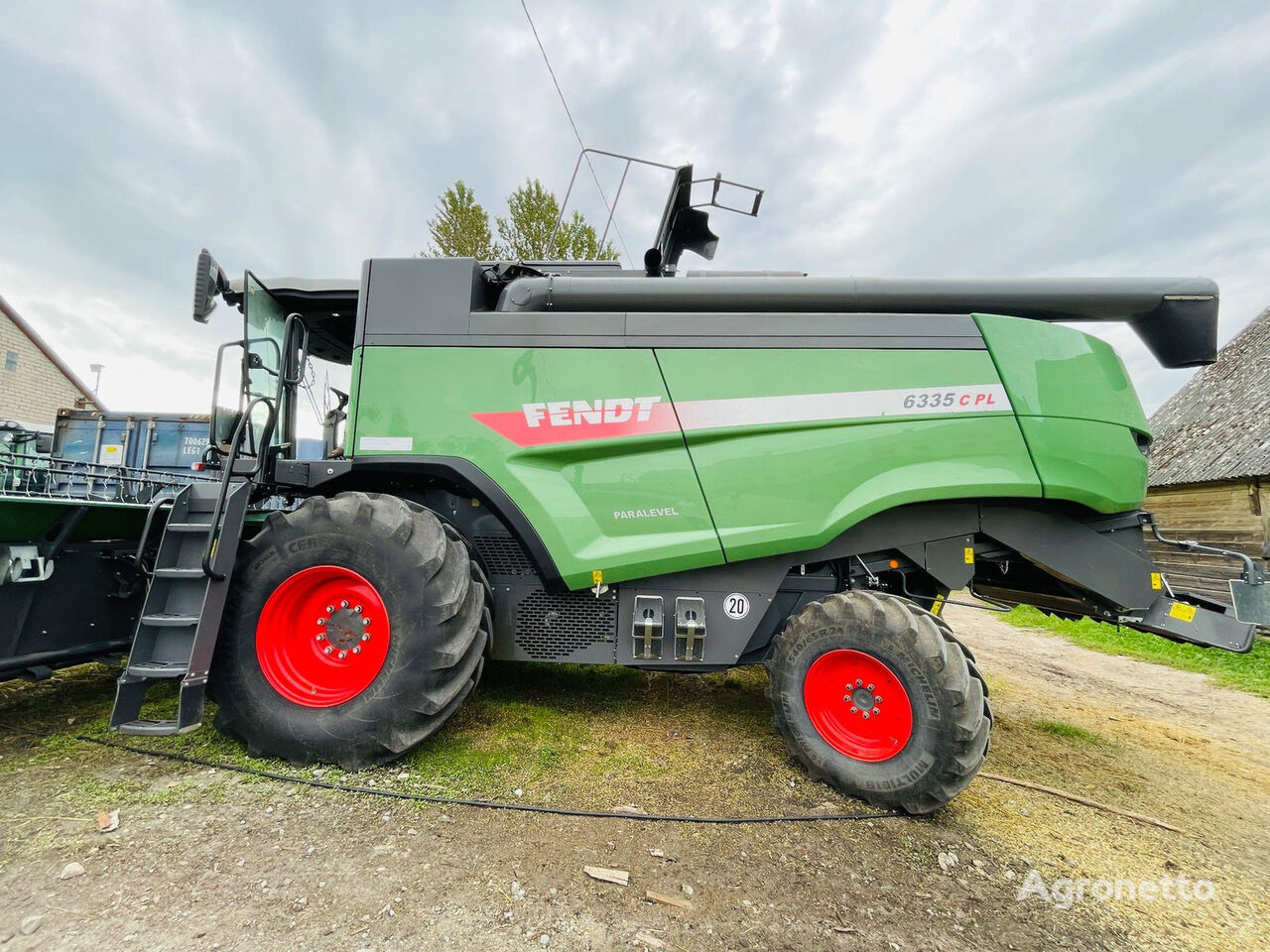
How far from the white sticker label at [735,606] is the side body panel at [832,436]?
225 mm

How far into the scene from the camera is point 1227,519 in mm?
8320

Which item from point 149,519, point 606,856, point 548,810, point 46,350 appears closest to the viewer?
point 606,856

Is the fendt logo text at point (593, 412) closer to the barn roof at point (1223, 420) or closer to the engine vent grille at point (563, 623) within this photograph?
the engine vent grille at point (563, 623)

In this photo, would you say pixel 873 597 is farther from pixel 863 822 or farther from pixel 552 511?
pixel 552 511

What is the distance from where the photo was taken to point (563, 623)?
9.78 ft

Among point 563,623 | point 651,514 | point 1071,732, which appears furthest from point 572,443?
point 1071,732

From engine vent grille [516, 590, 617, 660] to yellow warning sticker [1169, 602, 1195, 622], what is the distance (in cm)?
272

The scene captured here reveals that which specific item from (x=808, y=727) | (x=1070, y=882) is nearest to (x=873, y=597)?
A: (x=808, y=727)

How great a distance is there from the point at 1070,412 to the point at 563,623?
276cm

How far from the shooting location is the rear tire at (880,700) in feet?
7.77

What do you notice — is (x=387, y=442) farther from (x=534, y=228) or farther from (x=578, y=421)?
(x=534, y=228)

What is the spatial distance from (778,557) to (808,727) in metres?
Answer: 0.82

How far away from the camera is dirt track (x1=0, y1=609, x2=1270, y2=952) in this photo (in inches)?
67.3

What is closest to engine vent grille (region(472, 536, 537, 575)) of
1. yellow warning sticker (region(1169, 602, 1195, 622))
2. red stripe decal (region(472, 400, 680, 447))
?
red stripe decal (region(472, 400, 680, 447))
